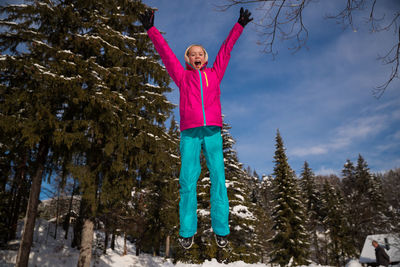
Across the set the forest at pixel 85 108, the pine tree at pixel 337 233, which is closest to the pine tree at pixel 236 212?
the forest at pixel 85 108

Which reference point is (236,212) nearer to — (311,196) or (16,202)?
(16,202)

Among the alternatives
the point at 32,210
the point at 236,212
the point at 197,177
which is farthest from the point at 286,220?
the point at 197,177

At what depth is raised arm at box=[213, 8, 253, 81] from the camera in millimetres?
3166

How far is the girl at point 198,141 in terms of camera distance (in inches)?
112

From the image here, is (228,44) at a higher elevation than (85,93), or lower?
lower

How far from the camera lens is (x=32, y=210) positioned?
9570 millimetres

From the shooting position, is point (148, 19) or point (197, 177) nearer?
point (197, 177)

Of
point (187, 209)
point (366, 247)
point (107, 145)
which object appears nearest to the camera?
point (187, 209)

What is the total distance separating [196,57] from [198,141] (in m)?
0.98

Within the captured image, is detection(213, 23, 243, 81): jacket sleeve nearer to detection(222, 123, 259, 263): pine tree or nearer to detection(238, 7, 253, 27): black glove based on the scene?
detection(238, 7, 253, 27): black glove

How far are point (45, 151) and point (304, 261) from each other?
2206 centimetres

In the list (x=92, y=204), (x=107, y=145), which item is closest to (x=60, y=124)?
(x=107, y=145)

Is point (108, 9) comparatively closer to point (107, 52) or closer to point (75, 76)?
point (107, 52)

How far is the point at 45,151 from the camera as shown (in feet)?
34.4
